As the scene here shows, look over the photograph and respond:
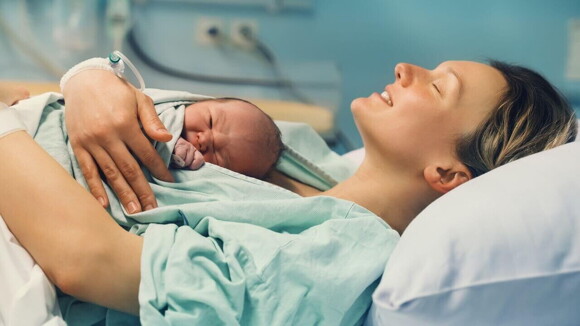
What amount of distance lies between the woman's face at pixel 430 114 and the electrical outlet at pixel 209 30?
1.30 m

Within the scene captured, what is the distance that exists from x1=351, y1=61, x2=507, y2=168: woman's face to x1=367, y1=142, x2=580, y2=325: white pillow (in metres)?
0.25

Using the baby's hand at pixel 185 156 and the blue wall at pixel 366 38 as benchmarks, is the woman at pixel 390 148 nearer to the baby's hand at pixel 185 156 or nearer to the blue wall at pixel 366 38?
the baby's hand at pixel 185 156

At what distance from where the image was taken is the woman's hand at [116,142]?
3.26 ft

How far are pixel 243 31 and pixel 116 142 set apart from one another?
147cm

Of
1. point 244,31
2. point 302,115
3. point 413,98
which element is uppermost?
point 413,98

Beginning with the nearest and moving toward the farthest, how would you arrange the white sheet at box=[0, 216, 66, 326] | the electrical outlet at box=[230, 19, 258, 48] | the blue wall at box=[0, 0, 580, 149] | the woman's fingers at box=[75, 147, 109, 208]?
the white sheet at box=[0, 216, 66, 326]
the woman's fingers at box=[75, 147, 109, 208]
the blue wall at box=[0, 0, 580, 149]
the electrical outlet at box=[230, 19, 258, 48]

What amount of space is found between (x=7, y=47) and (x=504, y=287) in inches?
79.8

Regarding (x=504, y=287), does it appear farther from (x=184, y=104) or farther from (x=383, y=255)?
(x=184, y=104)

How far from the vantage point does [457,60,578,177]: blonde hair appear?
112 centimetres

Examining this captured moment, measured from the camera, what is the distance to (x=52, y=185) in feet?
2.93

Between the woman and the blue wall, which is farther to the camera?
the blue wall

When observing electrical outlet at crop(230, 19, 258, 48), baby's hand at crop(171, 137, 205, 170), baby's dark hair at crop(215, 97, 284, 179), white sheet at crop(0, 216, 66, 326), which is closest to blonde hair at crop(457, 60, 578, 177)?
baby's dark hair at crop(215, 97, 284, 179)

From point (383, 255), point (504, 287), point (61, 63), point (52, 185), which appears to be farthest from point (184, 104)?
point (61, 63)

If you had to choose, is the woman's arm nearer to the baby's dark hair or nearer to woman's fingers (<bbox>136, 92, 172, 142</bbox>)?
woman's fingers (<bbox>136, 92, 172, 142</bbox>)
